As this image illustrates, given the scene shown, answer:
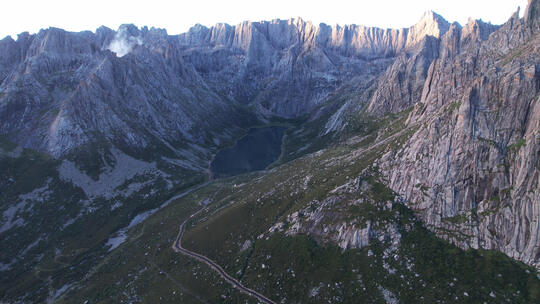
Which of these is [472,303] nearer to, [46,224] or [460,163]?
[460,163]

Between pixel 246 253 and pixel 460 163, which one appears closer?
pixel 460 163

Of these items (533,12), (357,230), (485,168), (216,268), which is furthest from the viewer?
(533,12)

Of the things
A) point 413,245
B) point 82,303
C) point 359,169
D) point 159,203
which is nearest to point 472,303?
point 413,245

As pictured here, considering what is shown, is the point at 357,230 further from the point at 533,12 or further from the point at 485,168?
the point at 533,12

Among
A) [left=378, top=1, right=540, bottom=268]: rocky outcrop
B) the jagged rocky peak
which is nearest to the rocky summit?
[left=378, top=1, right=540, bottom=268]: rocky outcrop

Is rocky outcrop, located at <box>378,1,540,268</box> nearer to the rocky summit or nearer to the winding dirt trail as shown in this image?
the rocky summit

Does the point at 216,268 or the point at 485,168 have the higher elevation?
the point at 485,168

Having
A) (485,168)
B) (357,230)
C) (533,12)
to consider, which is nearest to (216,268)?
(357,230)

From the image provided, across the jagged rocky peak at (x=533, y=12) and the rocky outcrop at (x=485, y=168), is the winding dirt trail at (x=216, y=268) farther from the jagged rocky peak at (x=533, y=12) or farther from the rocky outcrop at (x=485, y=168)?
the jagged rocky peak at (x=533, y=12)

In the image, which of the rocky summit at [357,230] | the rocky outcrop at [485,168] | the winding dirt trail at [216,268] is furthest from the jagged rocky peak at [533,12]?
the winding dirt trail at [216,268]

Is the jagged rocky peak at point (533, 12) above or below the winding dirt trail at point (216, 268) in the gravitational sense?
above

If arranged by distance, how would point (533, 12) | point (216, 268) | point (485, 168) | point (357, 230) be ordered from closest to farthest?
point (485, 168), point (357, 230), point (216, 268), point (533, 12)
